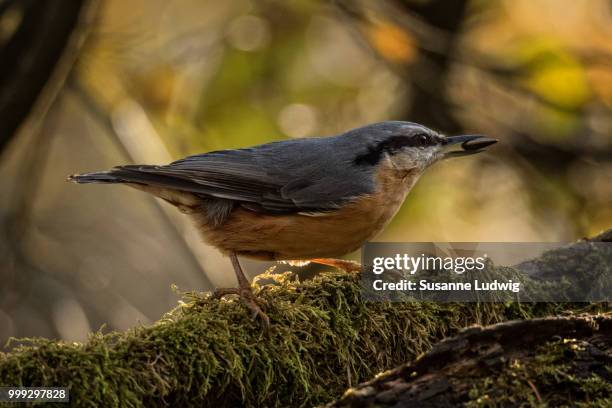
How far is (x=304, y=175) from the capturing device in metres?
4.50

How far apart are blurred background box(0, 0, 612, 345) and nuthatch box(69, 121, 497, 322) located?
94cm

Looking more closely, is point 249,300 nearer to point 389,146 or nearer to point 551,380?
point 551,380

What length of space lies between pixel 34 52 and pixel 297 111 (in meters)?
2.18

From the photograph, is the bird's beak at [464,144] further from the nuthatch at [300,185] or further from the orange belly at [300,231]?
the orange belly at [300,231]

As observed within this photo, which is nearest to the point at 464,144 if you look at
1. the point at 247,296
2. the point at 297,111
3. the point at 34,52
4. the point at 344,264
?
the point at 344,264

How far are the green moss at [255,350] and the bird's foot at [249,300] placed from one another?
0.03 meters

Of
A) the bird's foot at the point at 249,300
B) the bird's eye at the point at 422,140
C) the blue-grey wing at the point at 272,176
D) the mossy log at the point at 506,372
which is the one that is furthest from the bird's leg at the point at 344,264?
the mossy log at the point at 506,372

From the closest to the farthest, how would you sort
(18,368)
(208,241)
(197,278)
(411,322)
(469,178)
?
(18,368), (411,322), (208,241), (197,278), (469,178)

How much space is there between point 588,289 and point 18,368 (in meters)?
2.53

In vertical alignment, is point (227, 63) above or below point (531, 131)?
above

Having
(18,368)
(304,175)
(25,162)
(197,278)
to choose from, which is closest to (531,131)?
(304,175)

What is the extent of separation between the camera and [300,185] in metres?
4.44

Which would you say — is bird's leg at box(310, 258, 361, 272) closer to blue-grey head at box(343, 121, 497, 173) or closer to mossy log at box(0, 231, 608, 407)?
blue-grey head at box(343, 121, 497, 173)

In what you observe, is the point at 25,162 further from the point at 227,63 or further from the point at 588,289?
the point at 588,289
